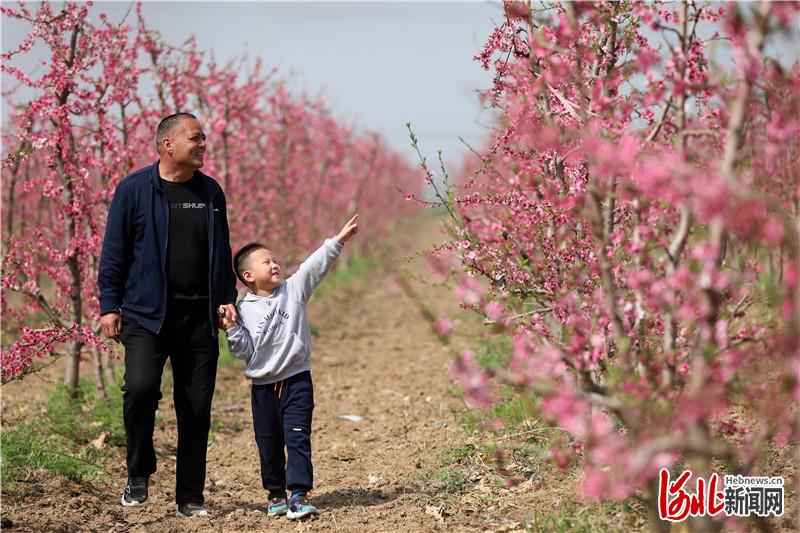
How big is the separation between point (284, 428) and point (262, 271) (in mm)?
920

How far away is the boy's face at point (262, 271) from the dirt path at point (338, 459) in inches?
28.9

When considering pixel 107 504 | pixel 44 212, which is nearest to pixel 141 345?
pixel 107 504

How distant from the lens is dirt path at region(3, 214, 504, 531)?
466 centimetres

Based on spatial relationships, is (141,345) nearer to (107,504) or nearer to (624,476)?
(107,504)

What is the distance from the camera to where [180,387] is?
4.90m

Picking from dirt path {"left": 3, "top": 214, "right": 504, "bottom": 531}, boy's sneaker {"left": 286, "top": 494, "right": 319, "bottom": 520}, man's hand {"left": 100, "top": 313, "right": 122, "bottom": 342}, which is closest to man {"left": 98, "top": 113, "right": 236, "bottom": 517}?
man's hand {"left": 100, "top": 313, "right": 122, "bottom": 342}

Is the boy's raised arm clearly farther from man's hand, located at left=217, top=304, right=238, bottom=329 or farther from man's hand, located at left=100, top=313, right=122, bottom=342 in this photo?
man's hand, located at left=100, top=313, right=122, bottom=342

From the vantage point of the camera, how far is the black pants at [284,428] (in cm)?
466

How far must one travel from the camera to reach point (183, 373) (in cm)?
489

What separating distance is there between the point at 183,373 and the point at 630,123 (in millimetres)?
2905

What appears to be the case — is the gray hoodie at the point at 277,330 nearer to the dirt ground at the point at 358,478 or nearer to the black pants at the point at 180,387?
the black pants at the point at 180,387

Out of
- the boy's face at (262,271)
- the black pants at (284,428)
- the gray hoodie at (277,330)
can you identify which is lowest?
the black pants at (284,428)

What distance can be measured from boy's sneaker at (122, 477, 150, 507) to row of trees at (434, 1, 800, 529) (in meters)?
2.30

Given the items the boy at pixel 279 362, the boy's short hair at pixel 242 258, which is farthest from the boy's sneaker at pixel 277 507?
the boy's short hair at pixel 242 258
